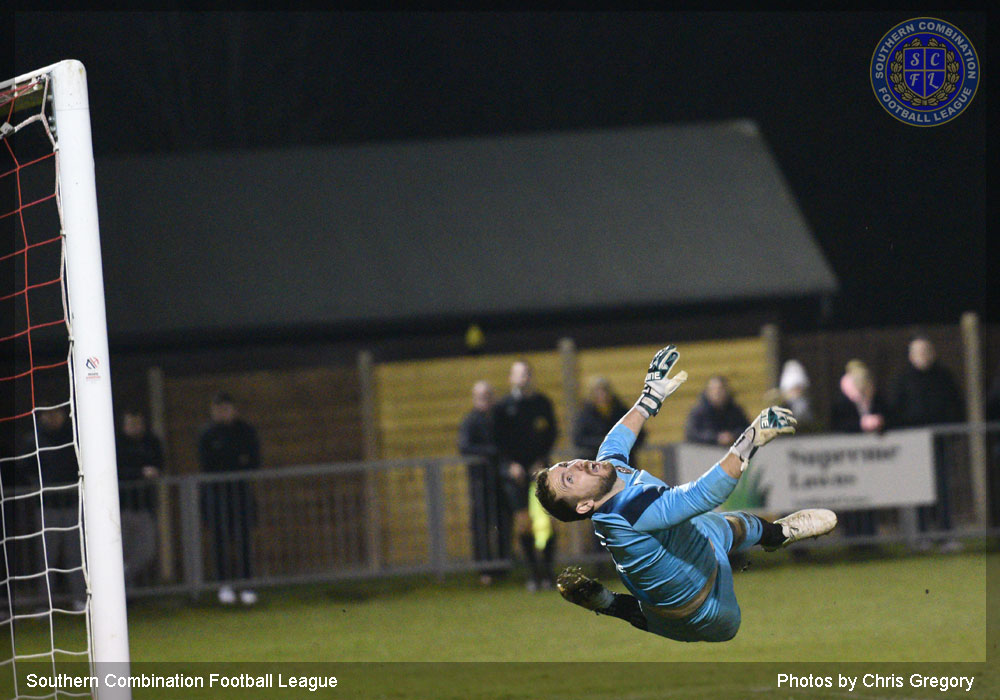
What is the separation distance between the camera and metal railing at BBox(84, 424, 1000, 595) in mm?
12086

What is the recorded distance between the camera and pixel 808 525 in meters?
5.39

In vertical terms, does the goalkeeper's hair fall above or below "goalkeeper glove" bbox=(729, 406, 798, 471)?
below

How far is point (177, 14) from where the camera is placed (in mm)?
28750

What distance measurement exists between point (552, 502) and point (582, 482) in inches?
5.9

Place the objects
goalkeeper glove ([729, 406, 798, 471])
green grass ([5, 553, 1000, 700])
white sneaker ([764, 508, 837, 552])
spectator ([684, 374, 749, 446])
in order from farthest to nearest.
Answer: spectator ([684, 374, 749, 446]) < green grass ([5, 553, 1000, 700]) < white sneaker ([764, 508, 837, 552]) < goalkeeper glove ([729, 406, 798, 471])

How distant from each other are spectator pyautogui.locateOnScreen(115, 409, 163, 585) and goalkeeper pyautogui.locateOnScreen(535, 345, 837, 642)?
25.0ft

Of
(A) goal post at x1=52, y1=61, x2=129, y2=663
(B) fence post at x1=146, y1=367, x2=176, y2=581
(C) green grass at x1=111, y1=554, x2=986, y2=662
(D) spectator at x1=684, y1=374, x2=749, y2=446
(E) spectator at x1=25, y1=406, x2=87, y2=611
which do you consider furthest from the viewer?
(B) fence post at x1=146, y1=367, x2=176, y2=581

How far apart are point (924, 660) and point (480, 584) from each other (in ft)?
17.2

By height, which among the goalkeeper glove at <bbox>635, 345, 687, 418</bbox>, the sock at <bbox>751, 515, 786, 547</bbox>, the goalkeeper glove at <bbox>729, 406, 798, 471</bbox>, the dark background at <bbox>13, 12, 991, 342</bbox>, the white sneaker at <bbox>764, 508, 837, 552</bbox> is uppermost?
the dark background at <bbox>13, 12, 991, 342</bbox>

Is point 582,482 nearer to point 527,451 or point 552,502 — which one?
point 552,502

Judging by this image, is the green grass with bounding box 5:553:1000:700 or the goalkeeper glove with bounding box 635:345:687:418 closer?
the goalkeeper glove with bounding box 635:345:687:418

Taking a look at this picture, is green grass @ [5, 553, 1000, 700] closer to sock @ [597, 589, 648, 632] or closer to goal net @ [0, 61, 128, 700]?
goal net @ [0, 61, 128, 700]

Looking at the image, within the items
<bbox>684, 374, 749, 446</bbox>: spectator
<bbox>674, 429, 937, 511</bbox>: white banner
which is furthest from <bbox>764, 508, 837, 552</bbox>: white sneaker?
<bbox>674, 429, 937, 511</bbox>: white banner

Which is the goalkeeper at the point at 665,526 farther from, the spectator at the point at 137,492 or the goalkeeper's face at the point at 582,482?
the spectator at the point at 137,492
